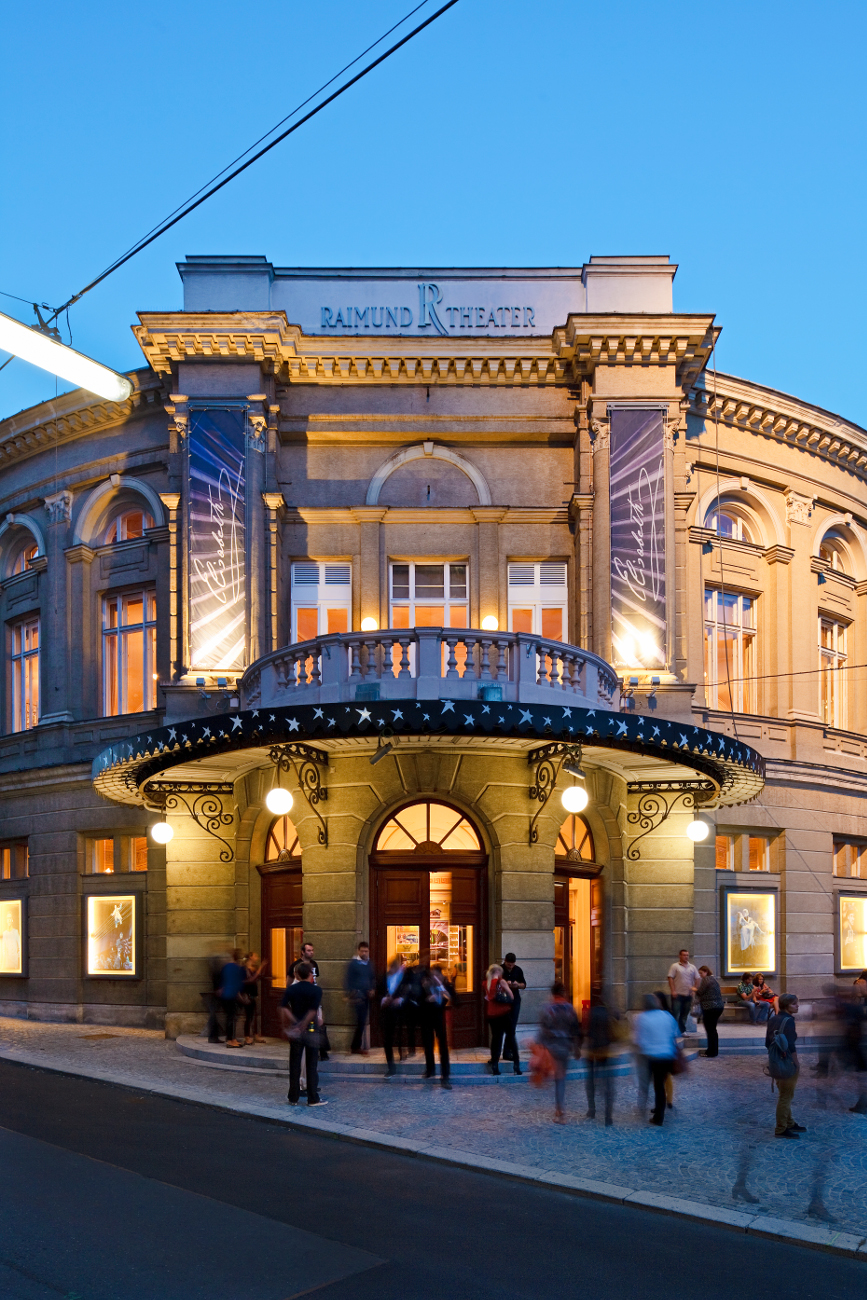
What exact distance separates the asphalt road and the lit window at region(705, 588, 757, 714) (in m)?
15.4

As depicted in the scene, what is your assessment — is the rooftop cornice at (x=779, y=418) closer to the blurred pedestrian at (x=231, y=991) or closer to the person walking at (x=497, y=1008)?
the person walking at (x=497, y=1008)

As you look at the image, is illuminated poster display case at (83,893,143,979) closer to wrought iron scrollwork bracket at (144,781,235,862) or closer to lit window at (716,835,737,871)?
wrought iron scrollwork bracket at (144,781,235,862)

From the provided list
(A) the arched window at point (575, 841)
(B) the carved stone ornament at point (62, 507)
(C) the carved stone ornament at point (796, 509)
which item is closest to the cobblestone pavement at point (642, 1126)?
(A) the arched window at point (575, 841)

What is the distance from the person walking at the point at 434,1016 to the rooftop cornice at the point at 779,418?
13539 millimetres

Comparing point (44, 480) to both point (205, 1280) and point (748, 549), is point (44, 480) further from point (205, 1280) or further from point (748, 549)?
point (205, 1280)

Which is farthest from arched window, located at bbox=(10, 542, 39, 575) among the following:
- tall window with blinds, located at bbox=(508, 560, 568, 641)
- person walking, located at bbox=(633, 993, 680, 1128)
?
person walking, located at bbox=(633, 993, 680, 1128)

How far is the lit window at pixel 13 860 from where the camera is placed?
88.5 ft

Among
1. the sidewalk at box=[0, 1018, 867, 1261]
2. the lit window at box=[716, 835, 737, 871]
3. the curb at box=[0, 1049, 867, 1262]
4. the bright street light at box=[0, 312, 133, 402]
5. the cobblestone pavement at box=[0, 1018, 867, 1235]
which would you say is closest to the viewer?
→ the bright street light at box=[0, 312, 133, 402]

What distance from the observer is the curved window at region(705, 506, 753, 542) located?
24969 mm

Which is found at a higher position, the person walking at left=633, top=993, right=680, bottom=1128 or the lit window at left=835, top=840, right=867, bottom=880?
the lit window at left=835, top=840, right=867, bottom=880

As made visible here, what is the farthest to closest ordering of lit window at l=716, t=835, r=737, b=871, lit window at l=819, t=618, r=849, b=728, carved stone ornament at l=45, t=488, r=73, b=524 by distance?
lit window at l=819, t=618, r=849, b=728 < carved stone ornament at l=45, t=488, r=73, b=524 < lit window at l=716, t=835, r=737, b=871

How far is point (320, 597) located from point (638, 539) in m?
6.20

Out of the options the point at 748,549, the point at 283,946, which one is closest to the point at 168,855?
the point at 283,946

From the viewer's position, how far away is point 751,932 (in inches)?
938
